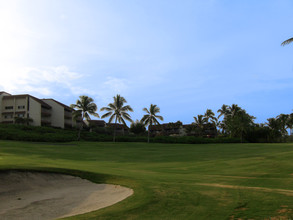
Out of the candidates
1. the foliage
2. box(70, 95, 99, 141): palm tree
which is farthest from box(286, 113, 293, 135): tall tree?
box(70, 95, 99, 141): palm tree

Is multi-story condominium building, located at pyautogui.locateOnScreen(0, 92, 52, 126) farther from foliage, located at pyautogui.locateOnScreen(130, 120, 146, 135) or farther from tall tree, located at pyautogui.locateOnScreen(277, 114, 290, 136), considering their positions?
tall tree, located at pyautogui.locateOnScreen(277, 114, 290, 136)

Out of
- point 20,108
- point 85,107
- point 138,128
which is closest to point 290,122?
point 138,128

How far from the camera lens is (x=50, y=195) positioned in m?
11.6

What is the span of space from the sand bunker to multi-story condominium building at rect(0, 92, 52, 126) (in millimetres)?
→ 75906

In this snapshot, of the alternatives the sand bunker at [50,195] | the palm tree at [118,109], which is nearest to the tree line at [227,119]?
the palm tree at [118,109]

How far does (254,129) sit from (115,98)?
5478 centimetres

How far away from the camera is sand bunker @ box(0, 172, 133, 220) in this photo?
891 centimetres

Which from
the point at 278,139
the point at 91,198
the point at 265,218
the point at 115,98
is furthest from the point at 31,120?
the point at 278,139

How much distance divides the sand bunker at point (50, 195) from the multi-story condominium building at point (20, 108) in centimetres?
7591

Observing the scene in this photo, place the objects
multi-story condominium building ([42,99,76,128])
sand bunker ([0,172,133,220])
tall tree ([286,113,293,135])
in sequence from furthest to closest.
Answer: tall tree ([286,113,293,135]) → multi-story condominium building ([42,99,76,128]) → sand bunker ([0,172,133,220])

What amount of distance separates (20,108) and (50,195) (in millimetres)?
82103

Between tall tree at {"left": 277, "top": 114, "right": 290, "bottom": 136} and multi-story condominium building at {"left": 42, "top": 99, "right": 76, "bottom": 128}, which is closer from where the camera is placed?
multi-story condominium building at {"left": 42, "top": 99, "right": 76, "bottom": 128}

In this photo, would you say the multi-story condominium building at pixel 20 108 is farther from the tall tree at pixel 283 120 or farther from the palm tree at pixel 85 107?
the tall tree at pixel 283 120

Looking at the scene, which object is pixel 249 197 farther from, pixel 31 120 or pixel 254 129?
pixel 254 129
